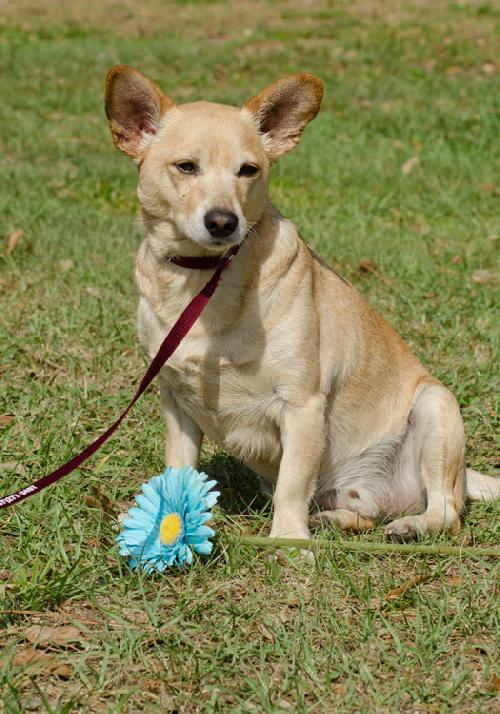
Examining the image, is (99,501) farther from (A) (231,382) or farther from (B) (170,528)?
(A) (231,382)

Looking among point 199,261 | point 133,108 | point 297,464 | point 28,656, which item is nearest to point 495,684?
point 297,464

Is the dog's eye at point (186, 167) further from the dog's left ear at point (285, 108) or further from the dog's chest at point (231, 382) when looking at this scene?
the dog's chest at point (231, 382)

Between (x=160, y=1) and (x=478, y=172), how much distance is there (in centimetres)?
1061

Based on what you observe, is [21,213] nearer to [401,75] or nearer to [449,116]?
[449,116]

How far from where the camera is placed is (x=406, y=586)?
9.56ft

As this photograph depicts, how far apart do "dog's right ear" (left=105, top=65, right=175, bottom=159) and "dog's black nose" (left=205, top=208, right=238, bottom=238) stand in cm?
52

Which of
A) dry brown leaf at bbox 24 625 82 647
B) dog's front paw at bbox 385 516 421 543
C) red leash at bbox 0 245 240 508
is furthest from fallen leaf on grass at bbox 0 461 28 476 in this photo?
dog's front paw at bbox 385 516 421 543

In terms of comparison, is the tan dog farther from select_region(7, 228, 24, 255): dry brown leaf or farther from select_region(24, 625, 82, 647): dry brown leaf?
select_region(7, 228, 24, 255): dry brown leaf

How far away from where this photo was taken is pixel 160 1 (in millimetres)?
16438

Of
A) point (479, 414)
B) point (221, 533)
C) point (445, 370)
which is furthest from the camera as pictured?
point (445, 370)

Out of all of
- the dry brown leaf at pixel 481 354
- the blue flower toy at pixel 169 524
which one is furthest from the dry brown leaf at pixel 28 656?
the dry brown leaf at pixel 481 354

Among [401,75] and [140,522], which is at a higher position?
[140,522]

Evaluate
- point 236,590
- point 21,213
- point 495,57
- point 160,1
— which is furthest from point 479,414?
point 160,1

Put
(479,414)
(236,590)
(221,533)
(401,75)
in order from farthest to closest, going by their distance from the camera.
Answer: (401,75) < (479,414) < (221,533) < (236,590)
